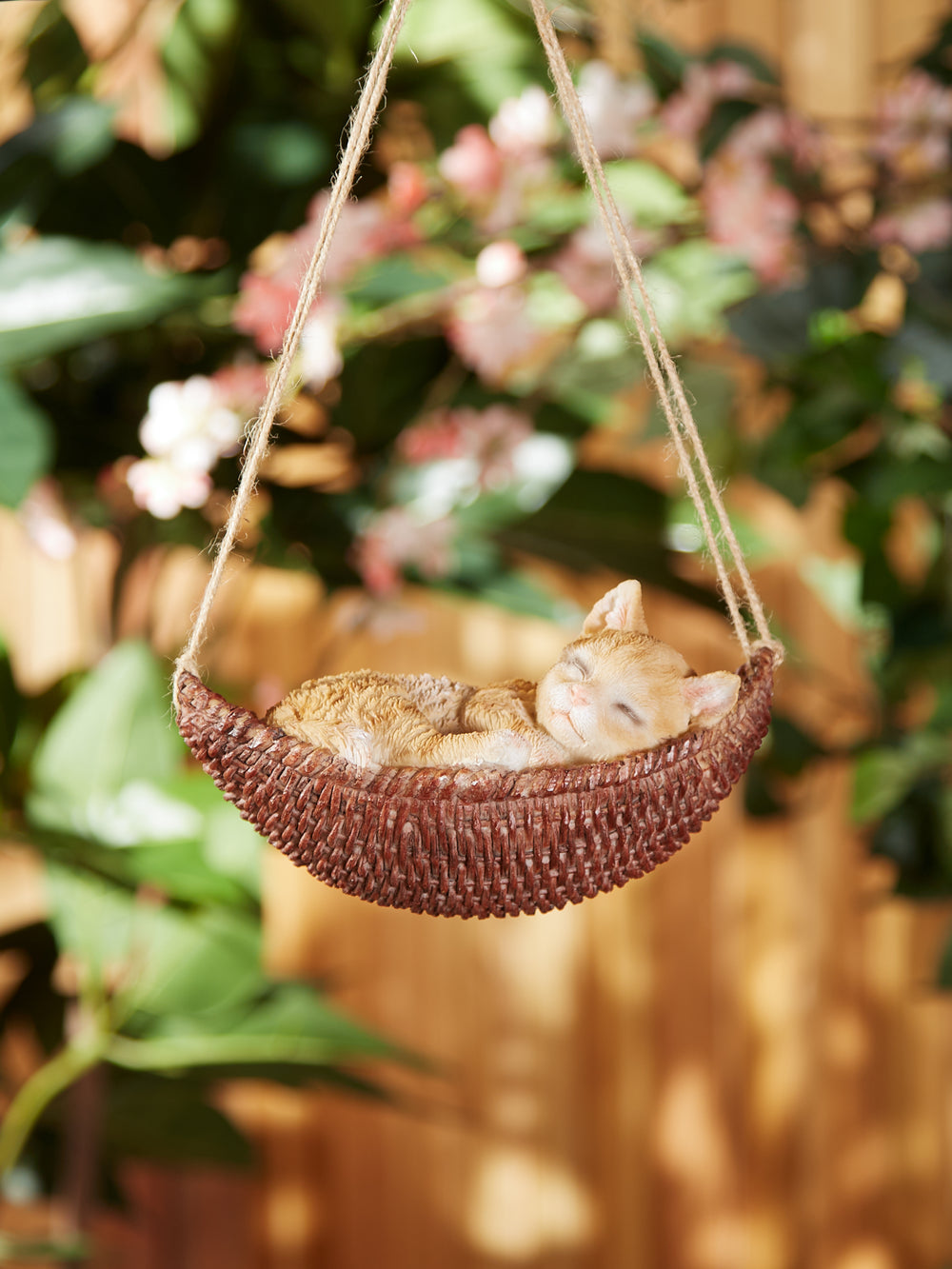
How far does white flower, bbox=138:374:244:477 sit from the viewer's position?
70 centimetres

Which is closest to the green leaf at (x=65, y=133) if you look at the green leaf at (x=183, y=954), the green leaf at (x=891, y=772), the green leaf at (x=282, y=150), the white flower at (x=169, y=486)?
the green leaf at (x=282, y=150)

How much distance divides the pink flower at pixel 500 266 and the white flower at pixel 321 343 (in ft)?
0.38

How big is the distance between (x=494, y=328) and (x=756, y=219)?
0.64ft

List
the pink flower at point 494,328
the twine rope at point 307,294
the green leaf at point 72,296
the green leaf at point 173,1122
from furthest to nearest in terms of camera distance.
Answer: the green leaf at point 173,1122
the pink flower at point 494,328
the green leaf at point 72,296
the twine rope at point 307,294

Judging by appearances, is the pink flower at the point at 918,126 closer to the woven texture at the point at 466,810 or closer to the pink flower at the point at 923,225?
the pink flower at the point at 923,225

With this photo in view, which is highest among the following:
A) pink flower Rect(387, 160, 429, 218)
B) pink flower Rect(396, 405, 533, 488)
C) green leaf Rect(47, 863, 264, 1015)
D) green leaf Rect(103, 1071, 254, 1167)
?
pink flower Rect(387, 160, 429, 218)

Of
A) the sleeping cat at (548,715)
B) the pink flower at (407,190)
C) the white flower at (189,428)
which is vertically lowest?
the sleeping cat at (548,715)

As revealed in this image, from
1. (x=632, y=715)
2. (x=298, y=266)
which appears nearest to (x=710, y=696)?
(x=632, y=715)

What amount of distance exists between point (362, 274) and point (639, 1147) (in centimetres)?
114

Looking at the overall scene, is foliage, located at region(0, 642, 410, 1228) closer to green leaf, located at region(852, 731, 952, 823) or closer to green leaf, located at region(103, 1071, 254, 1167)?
green leaf, located at region(103, 1071, 254, 1167)

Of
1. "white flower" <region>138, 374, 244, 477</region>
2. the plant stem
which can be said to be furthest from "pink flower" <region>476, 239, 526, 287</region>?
the plant stem

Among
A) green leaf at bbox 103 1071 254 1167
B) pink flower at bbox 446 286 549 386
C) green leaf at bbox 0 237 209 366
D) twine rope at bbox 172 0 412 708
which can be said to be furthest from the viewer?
green leaf at bbox 103 1071 254 1167

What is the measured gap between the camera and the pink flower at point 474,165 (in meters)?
0.85

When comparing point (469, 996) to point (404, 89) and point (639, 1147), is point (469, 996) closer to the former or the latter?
point (639, 1147)
